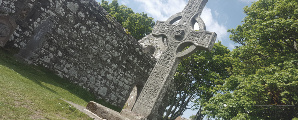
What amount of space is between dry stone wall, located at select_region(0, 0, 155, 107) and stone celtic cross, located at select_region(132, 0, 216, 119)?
2.10m

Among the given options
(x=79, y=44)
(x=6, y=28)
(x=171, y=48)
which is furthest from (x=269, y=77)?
(x=6, y=28)

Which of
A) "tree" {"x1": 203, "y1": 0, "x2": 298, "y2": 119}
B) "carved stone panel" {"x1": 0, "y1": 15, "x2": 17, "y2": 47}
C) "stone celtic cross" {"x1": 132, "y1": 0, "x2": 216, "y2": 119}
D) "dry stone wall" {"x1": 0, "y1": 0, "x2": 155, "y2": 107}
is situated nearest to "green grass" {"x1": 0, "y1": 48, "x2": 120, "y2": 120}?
"carved stone panel" {"x1": 0, "y1": 15, "x2": 17, "y2": 47}

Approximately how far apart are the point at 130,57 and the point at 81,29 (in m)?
2.49

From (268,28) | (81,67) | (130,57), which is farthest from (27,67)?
(268,28)

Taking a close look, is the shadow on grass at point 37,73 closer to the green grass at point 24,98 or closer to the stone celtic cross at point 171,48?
the green grass at point 24,98

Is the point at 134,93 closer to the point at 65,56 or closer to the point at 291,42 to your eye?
the point at 65,56

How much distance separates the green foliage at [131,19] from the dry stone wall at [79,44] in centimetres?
1432

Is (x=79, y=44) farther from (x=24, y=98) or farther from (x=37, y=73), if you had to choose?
(x=24, y=98)

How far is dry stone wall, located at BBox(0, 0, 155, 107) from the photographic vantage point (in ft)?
20.5

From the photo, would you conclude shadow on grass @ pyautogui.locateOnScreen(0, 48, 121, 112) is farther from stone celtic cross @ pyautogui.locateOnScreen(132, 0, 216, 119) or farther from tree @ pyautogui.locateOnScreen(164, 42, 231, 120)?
tree @ pyautogui.locateOnScreen(164, 42, 231, 120)

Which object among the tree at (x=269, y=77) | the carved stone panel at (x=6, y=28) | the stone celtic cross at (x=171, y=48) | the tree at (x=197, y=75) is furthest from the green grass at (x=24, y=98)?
the tree at (x=197, y=75)

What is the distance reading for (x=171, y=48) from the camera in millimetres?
6785

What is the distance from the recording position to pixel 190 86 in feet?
52.2

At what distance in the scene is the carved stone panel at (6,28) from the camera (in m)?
5.82
